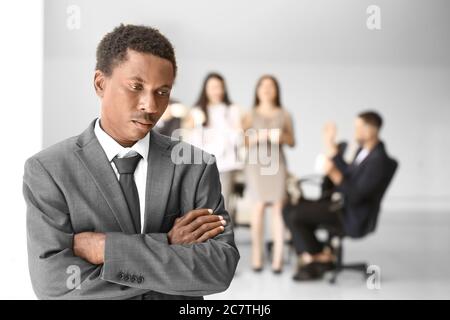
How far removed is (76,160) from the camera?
0.88 meters

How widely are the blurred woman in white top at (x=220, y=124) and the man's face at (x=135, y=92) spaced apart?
52.0 inches

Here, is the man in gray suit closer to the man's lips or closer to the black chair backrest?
the man's lips

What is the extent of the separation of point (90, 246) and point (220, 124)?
182 cm

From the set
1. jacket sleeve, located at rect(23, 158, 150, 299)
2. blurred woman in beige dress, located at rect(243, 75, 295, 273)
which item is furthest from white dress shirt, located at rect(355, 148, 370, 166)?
jacket sleeve, located at rect(23, 158, 150, 299)

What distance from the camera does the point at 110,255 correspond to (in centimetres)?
85

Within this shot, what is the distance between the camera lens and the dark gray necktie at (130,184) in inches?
35.3

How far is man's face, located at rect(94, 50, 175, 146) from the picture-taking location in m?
0.86

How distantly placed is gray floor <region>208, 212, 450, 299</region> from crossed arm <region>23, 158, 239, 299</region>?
3.71 ft

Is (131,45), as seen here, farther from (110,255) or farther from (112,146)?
(110,255)

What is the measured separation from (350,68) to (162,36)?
10.9 feet

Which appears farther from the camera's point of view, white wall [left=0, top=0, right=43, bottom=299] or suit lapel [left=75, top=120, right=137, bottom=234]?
white wall [left=0, top=0, right=43, bottom=299]

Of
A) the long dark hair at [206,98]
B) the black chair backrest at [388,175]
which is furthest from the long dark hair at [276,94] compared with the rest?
the black chair backrest at [388,175]
